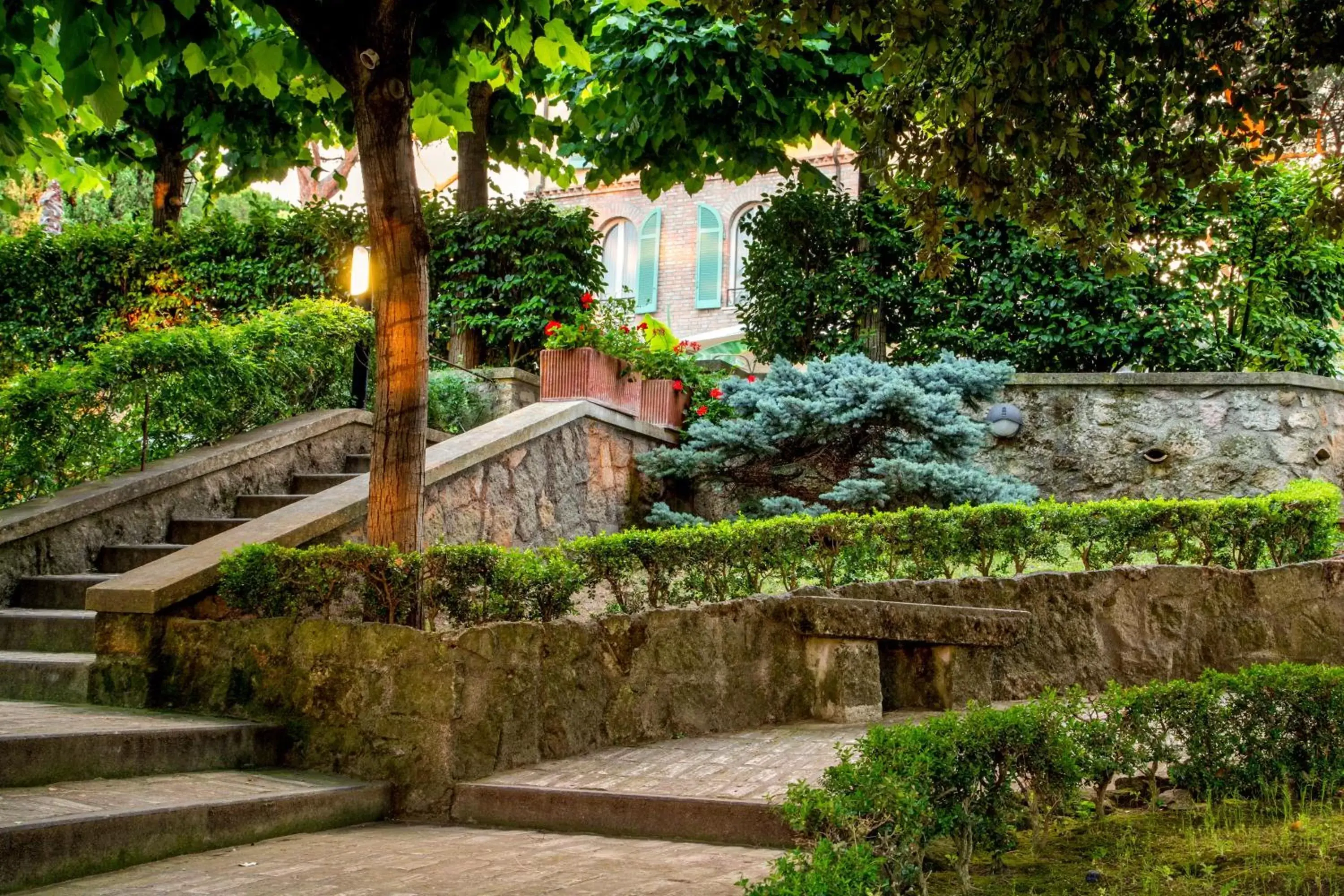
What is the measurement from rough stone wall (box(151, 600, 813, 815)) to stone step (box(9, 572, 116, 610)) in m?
1.31

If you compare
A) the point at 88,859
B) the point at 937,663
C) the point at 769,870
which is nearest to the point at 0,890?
the point at 88,859

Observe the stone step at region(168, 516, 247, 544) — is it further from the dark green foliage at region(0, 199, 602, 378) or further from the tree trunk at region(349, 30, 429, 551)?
the dark green foliage at region(0, 199, 602, 378)

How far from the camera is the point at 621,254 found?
93.1ft

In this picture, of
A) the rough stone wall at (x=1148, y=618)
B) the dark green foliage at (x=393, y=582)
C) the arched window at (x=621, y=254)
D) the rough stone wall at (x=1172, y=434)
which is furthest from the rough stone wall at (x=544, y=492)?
the arched window at (x=621, y=254)

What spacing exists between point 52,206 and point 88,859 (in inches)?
717

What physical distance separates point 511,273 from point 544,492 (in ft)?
11.9

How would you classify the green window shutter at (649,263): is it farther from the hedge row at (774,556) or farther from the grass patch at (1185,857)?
the grass patch at (1185,857)

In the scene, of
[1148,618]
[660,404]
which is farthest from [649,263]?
[1148,618]

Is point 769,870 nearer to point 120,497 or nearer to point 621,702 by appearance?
point 621,702

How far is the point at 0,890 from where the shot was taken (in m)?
4.14

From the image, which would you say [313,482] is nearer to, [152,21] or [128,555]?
[128,555]

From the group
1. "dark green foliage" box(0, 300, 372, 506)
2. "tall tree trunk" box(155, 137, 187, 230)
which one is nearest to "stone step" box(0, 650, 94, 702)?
"dark green foliage" box(0, 300, 372, 506)

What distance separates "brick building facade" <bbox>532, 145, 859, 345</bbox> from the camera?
26.2 metres

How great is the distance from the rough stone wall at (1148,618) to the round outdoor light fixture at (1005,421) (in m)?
3.44
